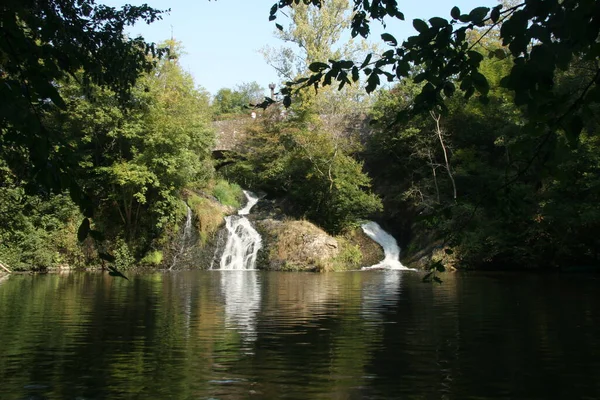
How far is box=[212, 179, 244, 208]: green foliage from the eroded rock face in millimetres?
4872

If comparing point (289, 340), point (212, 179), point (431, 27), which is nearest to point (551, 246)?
point (212, 179)

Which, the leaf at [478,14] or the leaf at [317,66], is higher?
the leaf at [478,14]

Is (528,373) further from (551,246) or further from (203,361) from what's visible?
(551,246)

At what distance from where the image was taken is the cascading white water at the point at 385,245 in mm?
30188

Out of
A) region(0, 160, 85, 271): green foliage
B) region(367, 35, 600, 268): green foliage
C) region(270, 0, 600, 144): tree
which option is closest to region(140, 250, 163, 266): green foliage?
region(0, 160, 85, 271): green foliage

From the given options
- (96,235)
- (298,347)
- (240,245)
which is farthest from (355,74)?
(240,245)

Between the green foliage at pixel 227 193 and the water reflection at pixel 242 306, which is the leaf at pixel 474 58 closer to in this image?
the water reflection at pixel 242 306

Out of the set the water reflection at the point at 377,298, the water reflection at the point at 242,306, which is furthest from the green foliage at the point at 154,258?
the water reflection at the point at 377,298

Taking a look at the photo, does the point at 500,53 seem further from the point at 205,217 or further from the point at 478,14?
the point at 205,217

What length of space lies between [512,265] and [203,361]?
2323 centimetres

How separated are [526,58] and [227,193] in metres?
31.4

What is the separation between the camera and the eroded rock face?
27438 mm

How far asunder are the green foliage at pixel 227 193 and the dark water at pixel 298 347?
20.0 metres

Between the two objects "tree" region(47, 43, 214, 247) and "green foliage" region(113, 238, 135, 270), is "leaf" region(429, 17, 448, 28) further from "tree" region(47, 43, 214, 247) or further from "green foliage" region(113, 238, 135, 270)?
"green foliage" region(113, 238, 135, 270)
